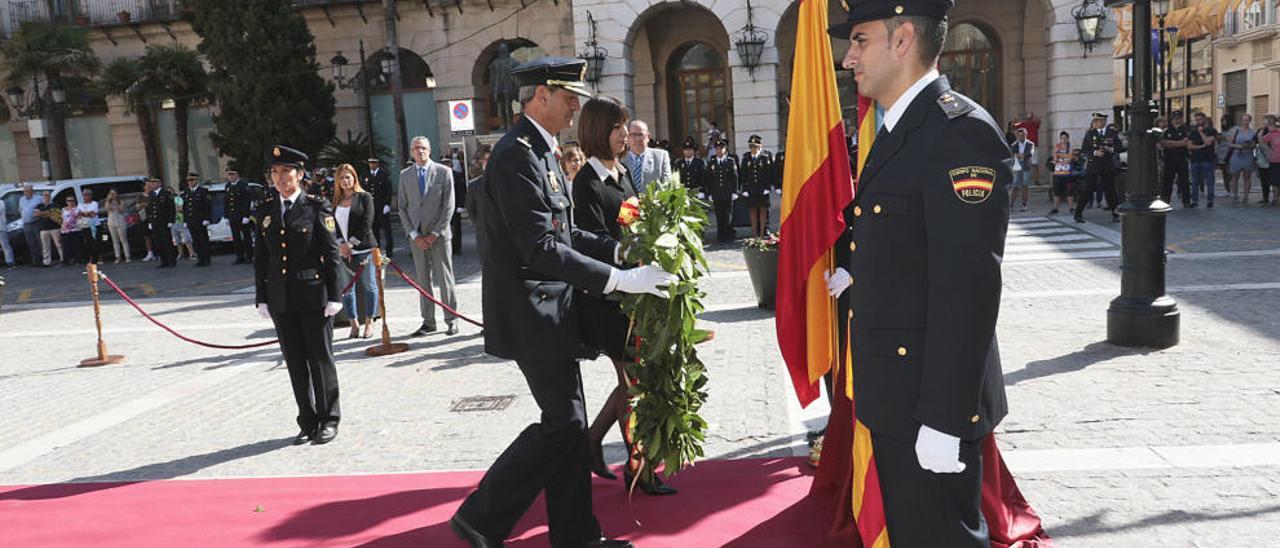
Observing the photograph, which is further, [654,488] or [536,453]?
[654,488]

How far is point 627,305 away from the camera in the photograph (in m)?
4.15

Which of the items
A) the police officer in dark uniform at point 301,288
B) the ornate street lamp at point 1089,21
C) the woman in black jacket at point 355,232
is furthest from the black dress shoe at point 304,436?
the ornate street lamp at point 1089,21

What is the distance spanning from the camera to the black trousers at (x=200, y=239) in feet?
63.9

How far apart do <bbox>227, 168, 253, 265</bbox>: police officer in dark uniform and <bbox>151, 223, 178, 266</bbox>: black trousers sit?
1.21 metres

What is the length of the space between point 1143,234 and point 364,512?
6.32 meters

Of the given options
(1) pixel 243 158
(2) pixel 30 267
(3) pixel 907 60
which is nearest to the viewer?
(3) pixel 907 60

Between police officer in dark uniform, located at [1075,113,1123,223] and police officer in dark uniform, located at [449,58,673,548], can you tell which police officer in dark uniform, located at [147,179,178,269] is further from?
police officer in dark uniform, located at [449,58,673,548]

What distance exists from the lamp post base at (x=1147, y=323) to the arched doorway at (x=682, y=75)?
1948 centimetres

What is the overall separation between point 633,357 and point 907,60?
2123 mm

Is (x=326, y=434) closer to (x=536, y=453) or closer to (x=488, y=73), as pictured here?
(x=536, y=453)

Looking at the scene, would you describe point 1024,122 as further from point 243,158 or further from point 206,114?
point 206,114

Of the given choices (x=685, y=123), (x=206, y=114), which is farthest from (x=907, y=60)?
(x=206, y=114)

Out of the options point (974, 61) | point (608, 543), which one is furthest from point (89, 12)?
point (608, 543)

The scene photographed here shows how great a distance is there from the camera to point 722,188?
17.9 meters
